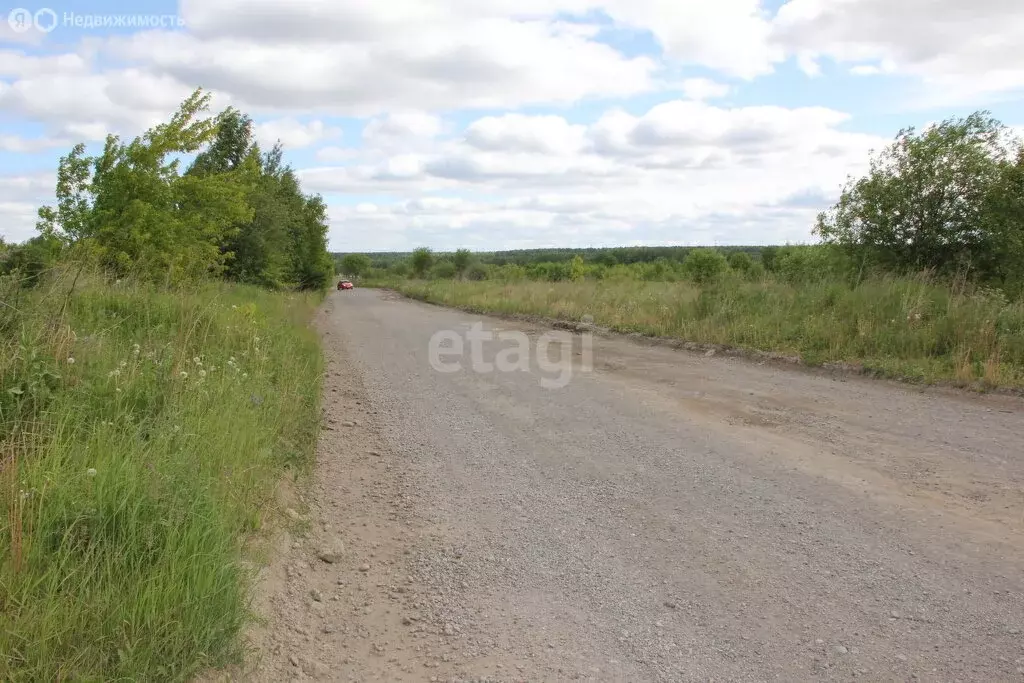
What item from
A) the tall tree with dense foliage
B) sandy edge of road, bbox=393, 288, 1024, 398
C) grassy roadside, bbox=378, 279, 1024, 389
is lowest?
sandy edge of road, bbox=393, 288, 1024, 398

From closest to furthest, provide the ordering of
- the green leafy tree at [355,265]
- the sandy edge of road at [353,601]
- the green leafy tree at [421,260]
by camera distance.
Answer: the sandy edge of road at [353,601] < the green leafy tree at [421,260] < the green leafy tree at [355,265]

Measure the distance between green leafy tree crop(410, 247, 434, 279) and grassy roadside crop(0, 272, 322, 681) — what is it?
105 meters

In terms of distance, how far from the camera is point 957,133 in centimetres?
1430

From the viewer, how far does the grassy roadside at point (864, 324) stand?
32.5 feet

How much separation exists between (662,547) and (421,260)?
110 metres

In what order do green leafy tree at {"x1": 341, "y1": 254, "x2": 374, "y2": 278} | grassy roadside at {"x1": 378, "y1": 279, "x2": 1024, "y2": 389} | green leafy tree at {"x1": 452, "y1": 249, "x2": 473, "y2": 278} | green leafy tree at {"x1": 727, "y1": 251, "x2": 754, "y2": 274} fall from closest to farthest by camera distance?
grassy roadside at {"x1": 378, "y1": 279, "x2": 1024, "y2": 389}, green leafy tree at {"x1": 727, "y1": 251, "x2": 754, "y2": 274}, green leafy tree at {"x1": 452, "y1": 249, "x2": 473, "y2": 278}, green leafy tree at {"x1": 341, "y1": 254, "x2": 374, "y2": 278}

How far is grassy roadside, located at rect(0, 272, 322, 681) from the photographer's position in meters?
2.79

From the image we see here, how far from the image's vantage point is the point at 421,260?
113 m

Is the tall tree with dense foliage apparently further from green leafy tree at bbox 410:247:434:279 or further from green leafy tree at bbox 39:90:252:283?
green leafy tree at bbox 410:247:434:279

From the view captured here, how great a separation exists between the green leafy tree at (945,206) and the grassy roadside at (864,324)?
1575 millimetres

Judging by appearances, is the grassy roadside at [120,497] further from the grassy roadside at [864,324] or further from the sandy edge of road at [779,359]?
the grassy roadside at [864,324]

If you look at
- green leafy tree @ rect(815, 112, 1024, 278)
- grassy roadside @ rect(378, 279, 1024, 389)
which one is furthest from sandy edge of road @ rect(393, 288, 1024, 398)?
green leafy tree @ rect(815, 112, 1024, 278)

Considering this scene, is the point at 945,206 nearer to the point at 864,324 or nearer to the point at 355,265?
the point at 864,324

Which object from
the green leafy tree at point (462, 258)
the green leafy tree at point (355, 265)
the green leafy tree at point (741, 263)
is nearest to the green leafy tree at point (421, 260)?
the green leafy tree at point (462, 258)
